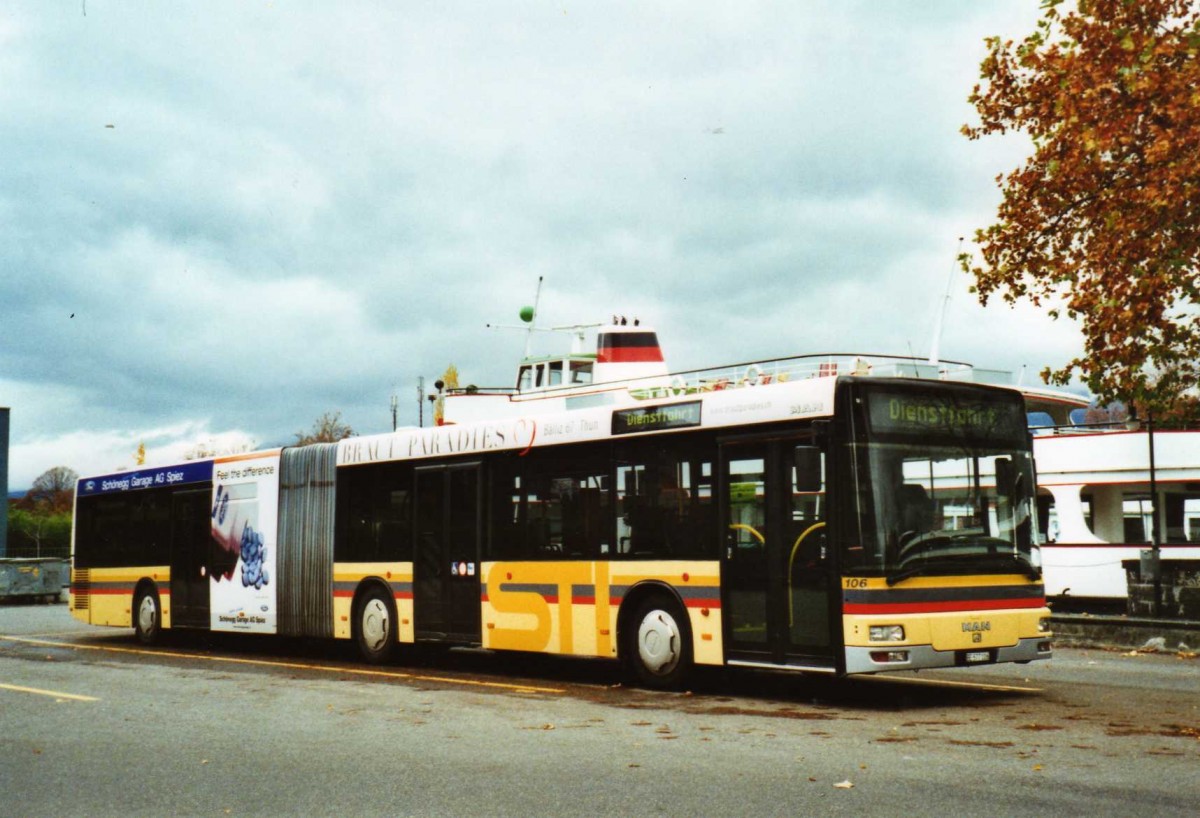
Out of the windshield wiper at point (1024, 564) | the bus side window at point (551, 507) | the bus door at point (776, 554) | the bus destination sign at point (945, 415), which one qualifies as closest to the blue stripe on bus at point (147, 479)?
the bus side window at point (551, 507)

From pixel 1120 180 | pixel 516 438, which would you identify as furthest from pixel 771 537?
pixel 1120 180

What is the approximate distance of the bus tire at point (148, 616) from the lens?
2338cm

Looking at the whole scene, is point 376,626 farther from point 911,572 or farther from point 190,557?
point 911,572

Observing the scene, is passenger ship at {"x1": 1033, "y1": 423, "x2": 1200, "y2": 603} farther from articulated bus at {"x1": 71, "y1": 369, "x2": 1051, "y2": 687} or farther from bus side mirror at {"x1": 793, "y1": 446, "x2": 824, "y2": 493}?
bus side mirror at {"x1": 793, "y1": 446, "x2": 824, "y2": 493}

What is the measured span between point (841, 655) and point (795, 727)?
1.32 meters

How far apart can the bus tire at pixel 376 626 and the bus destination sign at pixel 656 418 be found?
16.2 feet

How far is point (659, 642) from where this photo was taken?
47.4ft

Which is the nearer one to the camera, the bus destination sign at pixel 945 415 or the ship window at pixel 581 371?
the bus destination sign at pixel 945 415

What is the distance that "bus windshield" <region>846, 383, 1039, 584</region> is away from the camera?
12.4 m

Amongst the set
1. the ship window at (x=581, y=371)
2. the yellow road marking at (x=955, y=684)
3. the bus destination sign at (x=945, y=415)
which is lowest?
the yellow road marking at (x=955, y=684)

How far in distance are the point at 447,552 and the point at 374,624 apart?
2.03 meters

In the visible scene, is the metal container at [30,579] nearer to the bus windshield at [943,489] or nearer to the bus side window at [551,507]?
the bus side window at [551,507]

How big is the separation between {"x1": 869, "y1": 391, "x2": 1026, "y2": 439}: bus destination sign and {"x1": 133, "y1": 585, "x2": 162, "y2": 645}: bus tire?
1475 centimetres

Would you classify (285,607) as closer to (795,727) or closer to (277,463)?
(277,463)
